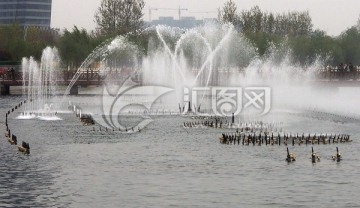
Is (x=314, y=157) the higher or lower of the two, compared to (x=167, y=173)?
higher

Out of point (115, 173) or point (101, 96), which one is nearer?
point (115, 173)

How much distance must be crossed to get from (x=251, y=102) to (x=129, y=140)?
61606mm

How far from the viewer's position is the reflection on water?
66.9 m

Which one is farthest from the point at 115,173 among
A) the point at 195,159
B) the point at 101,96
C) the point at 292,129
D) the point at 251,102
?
the point at 101,96

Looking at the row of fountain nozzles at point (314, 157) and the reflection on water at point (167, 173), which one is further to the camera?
the row of fountain nozzles at point (314, 157)

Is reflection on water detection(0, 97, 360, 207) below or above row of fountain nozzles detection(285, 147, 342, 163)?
below

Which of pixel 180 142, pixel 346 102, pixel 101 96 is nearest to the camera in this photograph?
pixel 180 142

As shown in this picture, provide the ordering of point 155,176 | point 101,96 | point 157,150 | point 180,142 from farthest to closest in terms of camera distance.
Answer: point 101,96 → point 180,142 → point 157,150 → point 155,176

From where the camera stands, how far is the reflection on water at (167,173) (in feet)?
220

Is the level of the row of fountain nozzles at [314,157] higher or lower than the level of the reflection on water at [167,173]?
higher

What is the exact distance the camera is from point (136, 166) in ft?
272

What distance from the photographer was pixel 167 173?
3086 inches

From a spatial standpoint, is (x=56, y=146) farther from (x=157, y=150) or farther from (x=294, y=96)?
(x=294, y=96)

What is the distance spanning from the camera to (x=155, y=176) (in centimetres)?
7675
